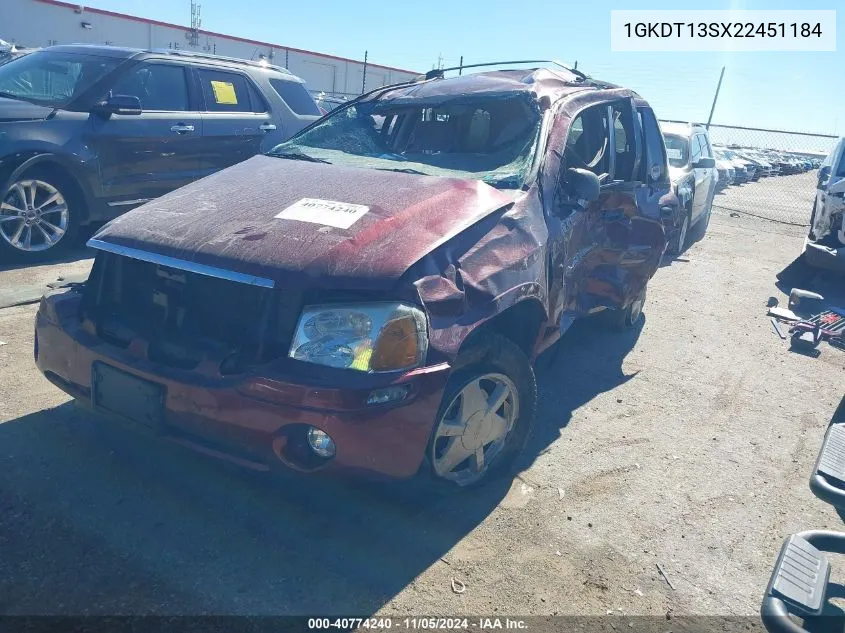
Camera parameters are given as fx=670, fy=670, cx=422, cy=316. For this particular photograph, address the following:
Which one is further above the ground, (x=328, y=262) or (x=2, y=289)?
(x=328, y=262)

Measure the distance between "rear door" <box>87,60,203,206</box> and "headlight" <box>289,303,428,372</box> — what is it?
4450mm

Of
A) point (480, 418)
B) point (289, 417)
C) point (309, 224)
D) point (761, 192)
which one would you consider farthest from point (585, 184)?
point (761, 192)

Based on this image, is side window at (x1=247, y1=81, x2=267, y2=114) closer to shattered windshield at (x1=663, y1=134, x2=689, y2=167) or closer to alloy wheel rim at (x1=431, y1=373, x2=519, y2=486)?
alloy wheel rim at (x1=431, y1=373, x2=519, y2=486)

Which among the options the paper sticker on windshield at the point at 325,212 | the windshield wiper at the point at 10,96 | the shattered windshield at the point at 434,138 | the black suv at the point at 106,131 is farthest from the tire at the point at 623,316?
the windshield wiper at the point at 10,96

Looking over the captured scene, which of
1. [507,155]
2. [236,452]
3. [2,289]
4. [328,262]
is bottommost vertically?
[2,289]

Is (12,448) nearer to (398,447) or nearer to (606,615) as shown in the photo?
(398,447)

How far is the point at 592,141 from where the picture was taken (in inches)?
169

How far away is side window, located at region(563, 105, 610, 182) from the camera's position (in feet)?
13.1

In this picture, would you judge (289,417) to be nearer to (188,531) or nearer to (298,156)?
(188,531)

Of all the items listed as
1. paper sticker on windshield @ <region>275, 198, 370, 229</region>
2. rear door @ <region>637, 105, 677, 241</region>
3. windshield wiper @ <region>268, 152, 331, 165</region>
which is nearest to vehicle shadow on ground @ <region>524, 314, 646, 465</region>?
rear door @ <region>637, 105, 677, 241</region>

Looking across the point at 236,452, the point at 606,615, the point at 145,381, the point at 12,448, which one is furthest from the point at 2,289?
the point at 606,615

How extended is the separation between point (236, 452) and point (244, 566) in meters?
0.42

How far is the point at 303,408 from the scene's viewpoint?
7.71ft

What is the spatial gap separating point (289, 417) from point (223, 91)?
5.55 meters
